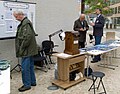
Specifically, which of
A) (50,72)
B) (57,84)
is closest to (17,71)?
(50,72)

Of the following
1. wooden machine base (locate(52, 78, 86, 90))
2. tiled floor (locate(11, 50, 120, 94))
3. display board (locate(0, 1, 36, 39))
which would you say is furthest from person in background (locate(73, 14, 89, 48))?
wooden machine base (locate(52, 78, 86, 90))

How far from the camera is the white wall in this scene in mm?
5027

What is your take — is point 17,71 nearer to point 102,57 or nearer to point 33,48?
point 33,48

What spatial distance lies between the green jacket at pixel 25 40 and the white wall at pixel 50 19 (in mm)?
1201

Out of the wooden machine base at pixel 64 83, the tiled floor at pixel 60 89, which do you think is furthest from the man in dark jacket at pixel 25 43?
the wooden machine base at pixel 64 83

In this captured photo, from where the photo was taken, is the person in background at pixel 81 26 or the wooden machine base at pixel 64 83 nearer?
the wooden machine base at pixel 64 83

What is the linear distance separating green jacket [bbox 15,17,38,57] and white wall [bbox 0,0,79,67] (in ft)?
3.94

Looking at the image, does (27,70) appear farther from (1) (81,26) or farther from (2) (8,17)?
(1) (81,26)

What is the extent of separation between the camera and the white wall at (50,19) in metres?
5.03

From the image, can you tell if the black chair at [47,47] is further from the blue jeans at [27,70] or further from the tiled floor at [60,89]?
the blue jeans at [27,70]

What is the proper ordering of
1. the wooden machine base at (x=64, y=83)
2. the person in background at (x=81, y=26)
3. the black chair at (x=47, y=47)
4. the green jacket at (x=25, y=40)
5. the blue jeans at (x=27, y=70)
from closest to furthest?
the green jacket at (x=25, y=40)
the blue jeans at (x=27, y=70)
the wooden machine base at (x=64, y=83)
the black chair at (x=47, y=47)
the person in background at (x=81, y=26)

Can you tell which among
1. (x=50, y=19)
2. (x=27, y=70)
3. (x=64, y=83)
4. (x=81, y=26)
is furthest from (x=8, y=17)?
(x=81, y=26)

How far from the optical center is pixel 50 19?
6.33 metres

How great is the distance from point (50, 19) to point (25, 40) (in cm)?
280
